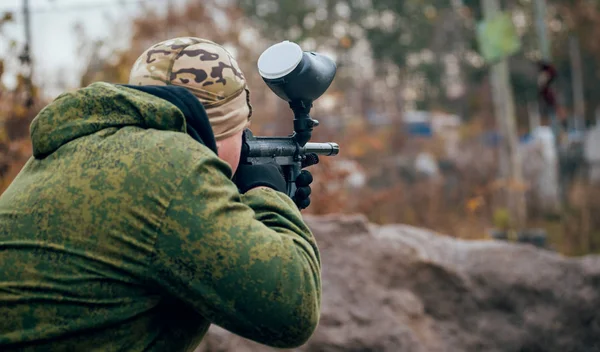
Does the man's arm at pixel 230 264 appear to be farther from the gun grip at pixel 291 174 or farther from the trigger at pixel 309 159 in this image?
the trigger at pixel 309 159

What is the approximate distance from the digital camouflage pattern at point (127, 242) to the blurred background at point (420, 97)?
3.33 meters

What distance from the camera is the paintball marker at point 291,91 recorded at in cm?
182

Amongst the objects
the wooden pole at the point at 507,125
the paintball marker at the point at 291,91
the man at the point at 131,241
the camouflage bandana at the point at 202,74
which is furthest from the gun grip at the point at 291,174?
the wooden pole at the point at 507,125

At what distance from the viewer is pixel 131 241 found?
1.44m

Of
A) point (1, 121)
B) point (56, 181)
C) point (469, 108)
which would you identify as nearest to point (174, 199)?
point (56, 181)

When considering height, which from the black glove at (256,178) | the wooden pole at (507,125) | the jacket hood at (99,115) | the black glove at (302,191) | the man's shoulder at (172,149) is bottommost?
the wooden pole at (507,125)

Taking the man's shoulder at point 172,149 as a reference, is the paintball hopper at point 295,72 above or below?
above

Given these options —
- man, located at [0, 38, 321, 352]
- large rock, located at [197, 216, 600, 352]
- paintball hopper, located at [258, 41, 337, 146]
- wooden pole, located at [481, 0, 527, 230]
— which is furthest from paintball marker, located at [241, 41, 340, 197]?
wooden pole, located at [481, 0, 527, 230]

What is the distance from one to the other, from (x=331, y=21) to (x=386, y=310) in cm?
1623

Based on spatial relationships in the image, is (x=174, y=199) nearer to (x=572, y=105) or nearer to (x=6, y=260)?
(x=6, y=260)

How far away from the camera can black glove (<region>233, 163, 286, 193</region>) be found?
1.72 meters

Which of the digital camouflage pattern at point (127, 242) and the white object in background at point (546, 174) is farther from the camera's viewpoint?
the white object in background at point (546, 174)

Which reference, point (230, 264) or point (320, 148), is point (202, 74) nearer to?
point (230, 264)

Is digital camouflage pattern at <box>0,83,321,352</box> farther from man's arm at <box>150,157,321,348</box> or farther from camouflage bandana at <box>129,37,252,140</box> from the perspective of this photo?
camouflage bandana at <box>129,37,252,140</box>
